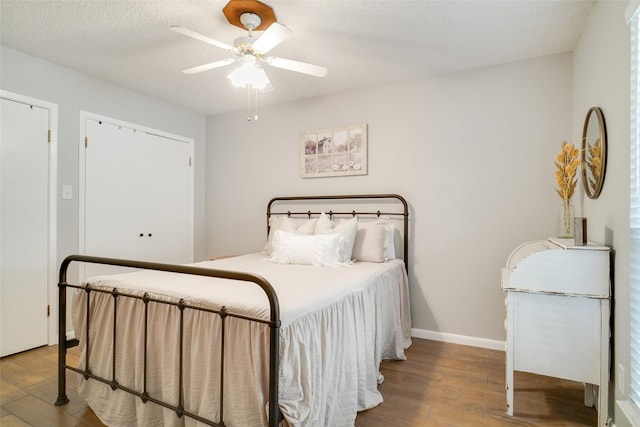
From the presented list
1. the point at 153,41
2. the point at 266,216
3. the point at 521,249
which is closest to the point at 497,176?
the point at 521,249

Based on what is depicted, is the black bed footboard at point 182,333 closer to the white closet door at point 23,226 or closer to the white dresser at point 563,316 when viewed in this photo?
the white closet door at point 23,226

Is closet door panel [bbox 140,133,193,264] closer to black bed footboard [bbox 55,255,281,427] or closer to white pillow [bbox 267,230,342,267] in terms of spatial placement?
white pillow [bbox 267,230,342,267]

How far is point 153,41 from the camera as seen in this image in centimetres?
254

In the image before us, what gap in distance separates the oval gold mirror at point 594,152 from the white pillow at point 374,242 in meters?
1.42

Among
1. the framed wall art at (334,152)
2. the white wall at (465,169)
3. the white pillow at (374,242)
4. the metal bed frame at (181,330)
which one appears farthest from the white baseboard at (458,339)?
the metal bed frame at (181,330)

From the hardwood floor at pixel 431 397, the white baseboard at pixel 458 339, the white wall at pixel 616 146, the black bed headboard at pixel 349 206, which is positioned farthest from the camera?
the black bed headboard at pixel 349 206

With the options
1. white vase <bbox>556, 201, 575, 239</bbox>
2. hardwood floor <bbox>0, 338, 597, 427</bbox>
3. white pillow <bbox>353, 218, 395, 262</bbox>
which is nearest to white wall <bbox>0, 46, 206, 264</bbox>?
hardwood floor <bbox>0, 338, 597, 427</bbox>

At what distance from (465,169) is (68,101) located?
11.6 ft

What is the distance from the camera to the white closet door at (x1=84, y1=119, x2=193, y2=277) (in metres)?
3.25

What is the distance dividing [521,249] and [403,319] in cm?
110

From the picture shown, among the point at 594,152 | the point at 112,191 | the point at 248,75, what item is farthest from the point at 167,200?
the point at 594,152

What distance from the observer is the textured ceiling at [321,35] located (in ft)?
6.97

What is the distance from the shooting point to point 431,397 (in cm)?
210

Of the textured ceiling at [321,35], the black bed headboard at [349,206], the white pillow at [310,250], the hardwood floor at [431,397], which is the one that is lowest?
the hardwood floor at [431,397]
